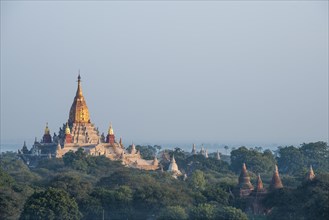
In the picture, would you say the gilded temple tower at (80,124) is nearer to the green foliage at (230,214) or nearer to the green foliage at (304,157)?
Result: the green foliage at (304,157)

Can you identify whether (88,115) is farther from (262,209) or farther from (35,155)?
(262,209)

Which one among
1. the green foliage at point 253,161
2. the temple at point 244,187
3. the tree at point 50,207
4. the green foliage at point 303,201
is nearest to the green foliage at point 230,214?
the green foliage at point 303,201

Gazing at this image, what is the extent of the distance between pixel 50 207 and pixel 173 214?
6.47m

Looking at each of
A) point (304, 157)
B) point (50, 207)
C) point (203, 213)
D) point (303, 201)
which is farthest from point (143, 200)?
point (304, 157)

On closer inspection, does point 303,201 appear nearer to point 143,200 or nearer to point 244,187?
point 143,200

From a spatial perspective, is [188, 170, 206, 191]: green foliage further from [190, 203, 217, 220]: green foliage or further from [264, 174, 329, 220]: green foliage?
[190, 203, 217, 220]: green foliage

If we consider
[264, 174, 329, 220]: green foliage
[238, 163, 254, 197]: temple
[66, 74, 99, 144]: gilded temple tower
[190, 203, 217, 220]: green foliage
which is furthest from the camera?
[66, 74, 99, 144]: gilded temple tower

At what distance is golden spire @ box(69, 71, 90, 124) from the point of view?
116 meters

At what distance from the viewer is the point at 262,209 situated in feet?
231

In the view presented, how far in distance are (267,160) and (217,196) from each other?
135ft

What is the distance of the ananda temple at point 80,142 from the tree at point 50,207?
45860 mm

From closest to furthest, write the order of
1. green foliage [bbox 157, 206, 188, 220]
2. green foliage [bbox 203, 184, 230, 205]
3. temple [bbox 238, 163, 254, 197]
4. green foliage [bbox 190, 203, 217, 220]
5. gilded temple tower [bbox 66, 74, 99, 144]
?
green foliage [bbox 190, 203, 217, 220] → green foliage [bbox 157, 206, 188, 220] → green foliage [bbox 203, 184, 230, 205] → temple [bbox 238, 163, 254, 197] → gilded temple tower [bbox 66, 74, 99, 144]

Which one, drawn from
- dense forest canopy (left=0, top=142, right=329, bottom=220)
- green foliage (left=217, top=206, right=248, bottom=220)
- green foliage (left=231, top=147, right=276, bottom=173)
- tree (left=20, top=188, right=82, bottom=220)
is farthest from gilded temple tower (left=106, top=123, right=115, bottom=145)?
green foliage (left=217, top=206, right=248, bottom=220)

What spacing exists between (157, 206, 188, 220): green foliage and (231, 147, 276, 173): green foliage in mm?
46222
